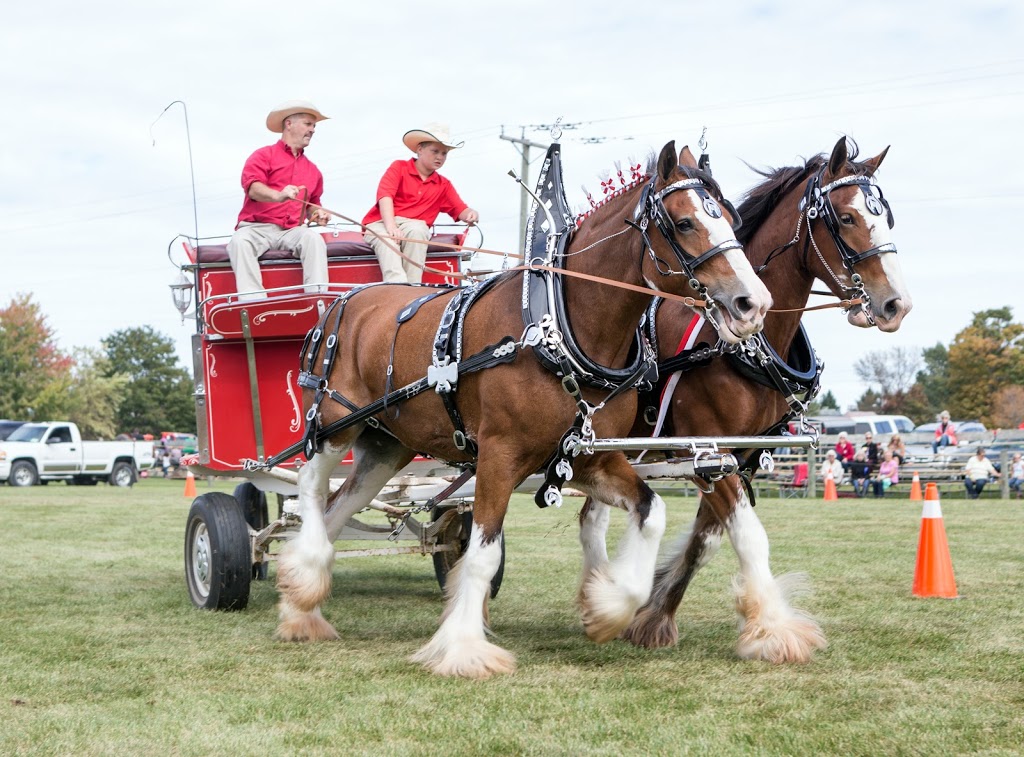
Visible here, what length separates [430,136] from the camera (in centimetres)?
723

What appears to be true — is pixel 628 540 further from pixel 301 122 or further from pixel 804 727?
pixel 301 122

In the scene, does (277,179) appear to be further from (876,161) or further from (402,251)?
(876,161)

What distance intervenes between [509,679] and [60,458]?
1052 inches

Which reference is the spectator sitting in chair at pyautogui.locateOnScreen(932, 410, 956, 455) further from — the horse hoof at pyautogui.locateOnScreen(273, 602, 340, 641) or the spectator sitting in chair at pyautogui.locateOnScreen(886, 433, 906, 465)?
the horse hoof at pyautogui.locateOnScreen(273, 602, 340, 641)

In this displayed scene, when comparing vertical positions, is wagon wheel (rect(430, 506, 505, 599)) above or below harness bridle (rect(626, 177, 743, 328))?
below

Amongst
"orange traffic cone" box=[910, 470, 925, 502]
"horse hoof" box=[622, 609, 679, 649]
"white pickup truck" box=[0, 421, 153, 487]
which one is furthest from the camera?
"white pickup truck" box=[0, 421, 153, 487]

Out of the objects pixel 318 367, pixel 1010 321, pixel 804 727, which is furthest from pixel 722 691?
pixel 1010 321

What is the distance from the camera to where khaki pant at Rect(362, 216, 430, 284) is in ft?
23.6

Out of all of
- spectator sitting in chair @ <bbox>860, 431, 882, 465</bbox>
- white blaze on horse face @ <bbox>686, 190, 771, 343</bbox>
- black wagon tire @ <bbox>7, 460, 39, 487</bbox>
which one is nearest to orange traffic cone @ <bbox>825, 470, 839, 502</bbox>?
spectator sitting in chair @ <bbox>860, 431, 882, 465</bbox>

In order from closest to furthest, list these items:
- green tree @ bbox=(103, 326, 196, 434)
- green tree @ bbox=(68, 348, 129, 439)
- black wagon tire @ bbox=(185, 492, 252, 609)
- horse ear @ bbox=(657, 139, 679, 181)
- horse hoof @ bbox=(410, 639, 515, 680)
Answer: horse ear @ bbox=(657, 139, 679, 181)
horse hoof @ bbox=(410, 639, 515, 680)
black wagon tire @ bbox=(185, 492, 252, 609)
green tree @ bbox=(68, 348, 129, 439)
green tree @ bbox=(103, 326, 196, 434)

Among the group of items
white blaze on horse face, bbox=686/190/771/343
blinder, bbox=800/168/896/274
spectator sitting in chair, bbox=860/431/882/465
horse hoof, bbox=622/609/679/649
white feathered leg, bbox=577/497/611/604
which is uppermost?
blinder, bbox=800/168/896/274

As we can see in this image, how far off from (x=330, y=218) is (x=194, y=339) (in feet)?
3.91

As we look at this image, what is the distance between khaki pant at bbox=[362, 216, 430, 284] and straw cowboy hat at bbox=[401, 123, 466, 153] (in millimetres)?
505

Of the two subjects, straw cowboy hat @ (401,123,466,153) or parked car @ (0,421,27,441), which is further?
parked car @ (0,421,27,441)
